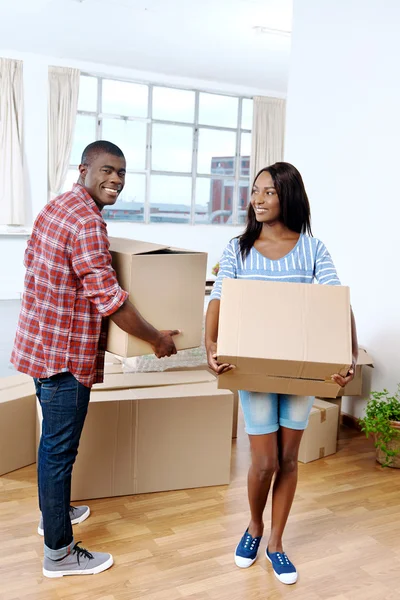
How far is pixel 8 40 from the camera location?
7250 millimetres

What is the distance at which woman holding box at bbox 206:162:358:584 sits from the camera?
1.98 meters

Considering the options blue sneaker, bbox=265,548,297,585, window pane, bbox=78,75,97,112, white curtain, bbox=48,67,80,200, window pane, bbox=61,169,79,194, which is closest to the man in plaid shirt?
blue sneaker, bbox=265,548,297,585

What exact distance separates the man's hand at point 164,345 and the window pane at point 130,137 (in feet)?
23.7

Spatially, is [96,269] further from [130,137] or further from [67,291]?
[130,137]

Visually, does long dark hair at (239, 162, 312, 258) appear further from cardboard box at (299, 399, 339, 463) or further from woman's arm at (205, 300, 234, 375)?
cardboard box at (299, 399, 339, 463)

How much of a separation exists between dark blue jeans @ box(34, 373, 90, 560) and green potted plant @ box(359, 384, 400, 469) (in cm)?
164

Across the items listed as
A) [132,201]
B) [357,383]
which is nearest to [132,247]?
[357,383]

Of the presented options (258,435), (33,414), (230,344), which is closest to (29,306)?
(230,344)

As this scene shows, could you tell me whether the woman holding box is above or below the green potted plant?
above

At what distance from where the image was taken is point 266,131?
31.7 feet

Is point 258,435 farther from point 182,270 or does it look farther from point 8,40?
point 8,40

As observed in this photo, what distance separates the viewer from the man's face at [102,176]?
1904 mm

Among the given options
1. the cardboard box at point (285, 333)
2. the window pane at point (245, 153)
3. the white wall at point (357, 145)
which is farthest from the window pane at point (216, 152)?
the cardboard box at point (285, 333)

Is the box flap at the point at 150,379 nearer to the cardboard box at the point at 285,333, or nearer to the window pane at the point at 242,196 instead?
the cardboard box at the point at 285,333
